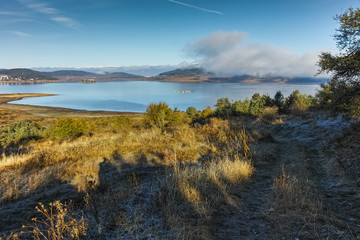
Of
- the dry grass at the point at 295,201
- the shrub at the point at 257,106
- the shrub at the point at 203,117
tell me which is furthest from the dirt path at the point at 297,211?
the shrub at the point at 257,106

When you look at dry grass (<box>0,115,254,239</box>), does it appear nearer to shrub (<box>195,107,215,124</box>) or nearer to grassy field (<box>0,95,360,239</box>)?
grassy field (<box>0,95,360,239</box>)

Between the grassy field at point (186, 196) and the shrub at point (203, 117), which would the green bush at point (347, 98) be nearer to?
the grassy field at point (186, 196)

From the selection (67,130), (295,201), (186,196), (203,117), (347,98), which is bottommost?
(67,130)

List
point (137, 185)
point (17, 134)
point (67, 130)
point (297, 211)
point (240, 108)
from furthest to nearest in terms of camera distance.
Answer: point (240, 108), point (17, 134), point (67, 130), point (137, 185), point (297, 211)

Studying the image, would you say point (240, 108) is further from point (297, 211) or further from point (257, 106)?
point (297, 211)

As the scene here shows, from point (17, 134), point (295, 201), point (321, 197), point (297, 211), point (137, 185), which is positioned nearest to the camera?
point (297, 211)

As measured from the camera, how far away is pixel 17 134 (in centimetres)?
1967

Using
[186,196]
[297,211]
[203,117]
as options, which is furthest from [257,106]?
[186,196]

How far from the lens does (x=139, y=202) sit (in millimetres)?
3779

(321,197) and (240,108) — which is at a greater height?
(240,108)

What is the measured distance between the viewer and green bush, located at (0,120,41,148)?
743 inches

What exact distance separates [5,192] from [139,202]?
3.36 metres

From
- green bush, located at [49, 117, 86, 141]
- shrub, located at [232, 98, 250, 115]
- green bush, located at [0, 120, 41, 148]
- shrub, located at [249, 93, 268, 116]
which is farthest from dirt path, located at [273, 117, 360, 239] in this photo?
green bush, located at [0, 120, 41, 148]

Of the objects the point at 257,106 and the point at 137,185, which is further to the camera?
the point at 257,106
